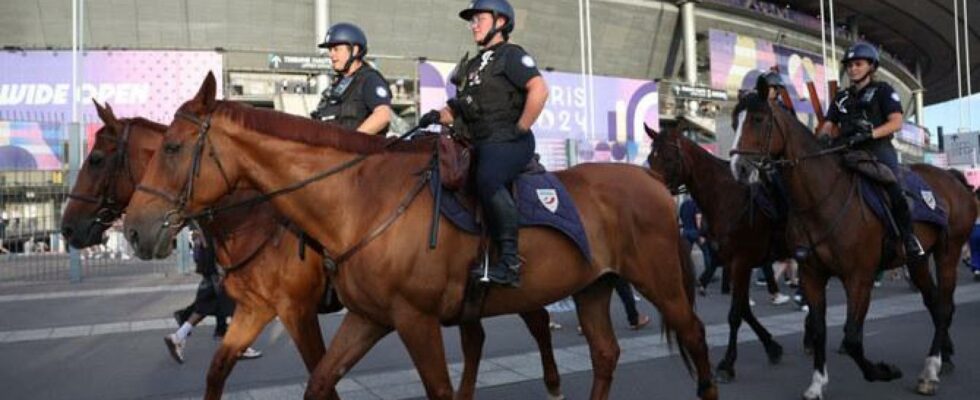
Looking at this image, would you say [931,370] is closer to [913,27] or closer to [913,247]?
[913,247]

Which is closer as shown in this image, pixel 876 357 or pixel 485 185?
pixel 485 185

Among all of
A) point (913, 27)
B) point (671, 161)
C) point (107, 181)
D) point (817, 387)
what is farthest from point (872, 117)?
point (913, 27)

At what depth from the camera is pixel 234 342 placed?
4.81 m

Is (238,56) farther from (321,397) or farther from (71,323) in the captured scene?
(321,397)

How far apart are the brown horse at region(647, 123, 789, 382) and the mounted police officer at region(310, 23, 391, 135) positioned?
383 cm

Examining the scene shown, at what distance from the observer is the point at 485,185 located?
12.9 ft

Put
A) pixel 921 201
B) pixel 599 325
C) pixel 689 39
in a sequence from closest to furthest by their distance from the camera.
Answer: pixel 599 325 → pixel 921 201 → pixel 689 39

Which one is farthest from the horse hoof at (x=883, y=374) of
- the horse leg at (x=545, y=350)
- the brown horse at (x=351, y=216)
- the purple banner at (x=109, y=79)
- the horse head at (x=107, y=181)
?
the purple banner at (x=109, y=79)

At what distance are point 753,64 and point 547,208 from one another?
165 feet

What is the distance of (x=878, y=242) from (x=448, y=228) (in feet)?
13.1

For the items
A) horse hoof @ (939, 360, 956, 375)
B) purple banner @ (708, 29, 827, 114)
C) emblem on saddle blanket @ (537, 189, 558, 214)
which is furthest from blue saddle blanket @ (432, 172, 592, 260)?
purple banner @ (708, 29, 827, 114)

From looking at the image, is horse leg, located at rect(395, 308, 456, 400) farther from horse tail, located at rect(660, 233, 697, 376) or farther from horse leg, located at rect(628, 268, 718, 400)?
horse tail, located at rect(660, 233, 697, 376)

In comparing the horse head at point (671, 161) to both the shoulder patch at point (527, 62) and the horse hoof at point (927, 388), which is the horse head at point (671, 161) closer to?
the horse hoof at point (927, 388)

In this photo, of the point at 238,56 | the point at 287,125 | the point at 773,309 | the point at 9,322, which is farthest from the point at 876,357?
the point at 238,56
